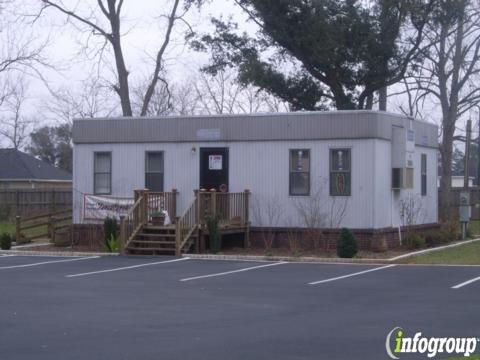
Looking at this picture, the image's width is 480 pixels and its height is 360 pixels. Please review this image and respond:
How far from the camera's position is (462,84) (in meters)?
44.4

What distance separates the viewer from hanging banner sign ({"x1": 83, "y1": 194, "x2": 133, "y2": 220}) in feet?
95.1

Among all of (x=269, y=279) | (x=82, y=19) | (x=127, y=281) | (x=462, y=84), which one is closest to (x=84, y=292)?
(x=127, y=281)

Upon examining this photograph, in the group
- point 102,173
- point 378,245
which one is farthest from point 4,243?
point 378,245

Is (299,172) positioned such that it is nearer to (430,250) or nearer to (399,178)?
(399,178)

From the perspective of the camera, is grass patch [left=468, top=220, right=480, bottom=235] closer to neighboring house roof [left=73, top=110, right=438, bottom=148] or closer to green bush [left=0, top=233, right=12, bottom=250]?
neighboring house roof [left=73, top=110, right=438, bottom=148]

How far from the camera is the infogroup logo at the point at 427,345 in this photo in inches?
438

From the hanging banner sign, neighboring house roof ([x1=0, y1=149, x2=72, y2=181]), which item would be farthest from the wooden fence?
the hanging banner sign

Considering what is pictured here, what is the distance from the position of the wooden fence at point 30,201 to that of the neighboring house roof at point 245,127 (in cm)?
1743

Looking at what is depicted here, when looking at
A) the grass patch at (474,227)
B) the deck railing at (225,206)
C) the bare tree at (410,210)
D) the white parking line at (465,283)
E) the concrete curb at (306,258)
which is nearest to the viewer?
the white parking line at (465,283)

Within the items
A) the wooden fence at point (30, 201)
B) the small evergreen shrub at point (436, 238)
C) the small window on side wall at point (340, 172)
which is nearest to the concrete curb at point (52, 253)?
the small window on side wall at point (340, 172)

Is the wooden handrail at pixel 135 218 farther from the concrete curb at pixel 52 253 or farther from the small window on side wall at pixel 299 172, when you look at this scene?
the small window on side wall at pixel 299 172

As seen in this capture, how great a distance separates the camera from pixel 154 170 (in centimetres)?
2950

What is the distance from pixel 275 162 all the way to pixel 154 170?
4.06 m

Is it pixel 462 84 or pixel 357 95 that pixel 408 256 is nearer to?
pixel 357 95
